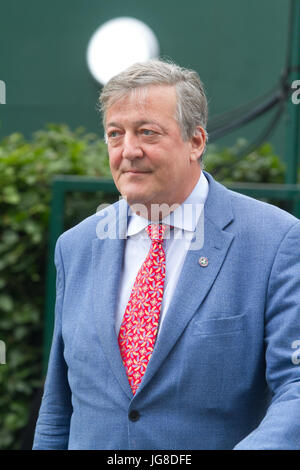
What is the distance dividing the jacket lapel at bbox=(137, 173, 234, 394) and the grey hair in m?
0.24

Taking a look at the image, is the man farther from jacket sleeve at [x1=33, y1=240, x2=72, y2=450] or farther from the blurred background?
the blurred background

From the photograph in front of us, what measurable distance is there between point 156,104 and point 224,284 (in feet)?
1.74

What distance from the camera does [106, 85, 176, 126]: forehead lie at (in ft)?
6.62

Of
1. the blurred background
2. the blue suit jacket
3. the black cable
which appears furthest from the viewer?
the blurred background

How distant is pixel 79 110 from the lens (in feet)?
20.0

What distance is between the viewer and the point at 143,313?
6.88 ft

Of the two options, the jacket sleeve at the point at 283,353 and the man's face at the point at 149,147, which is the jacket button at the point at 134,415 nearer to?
the jacket sleeve at the point at 283,353

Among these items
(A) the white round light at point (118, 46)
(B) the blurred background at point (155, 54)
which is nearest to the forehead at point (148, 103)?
(B) the blurred background at point (155, 54)

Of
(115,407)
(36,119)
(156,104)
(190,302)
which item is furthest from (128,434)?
(36,119)

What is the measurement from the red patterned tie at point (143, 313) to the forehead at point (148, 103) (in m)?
0.35

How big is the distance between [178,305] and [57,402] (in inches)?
23.6

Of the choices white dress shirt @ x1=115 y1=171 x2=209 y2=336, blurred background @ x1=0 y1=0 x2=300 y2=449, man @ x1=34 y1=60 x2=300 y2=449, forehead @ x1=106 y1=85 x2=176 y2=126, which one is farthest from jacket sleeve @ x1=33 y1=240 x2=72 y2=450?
blurred background @ x1=0 y1=0 x2=300 y2=449

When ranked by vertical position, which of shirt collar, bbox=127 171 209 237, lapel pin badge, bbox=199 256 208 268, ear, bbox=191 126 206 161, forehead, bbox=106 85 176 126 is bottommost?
lapel pin badge, bbox=199 256 208 268

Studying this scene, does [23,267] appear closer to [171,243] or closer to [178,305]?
[171,243]
